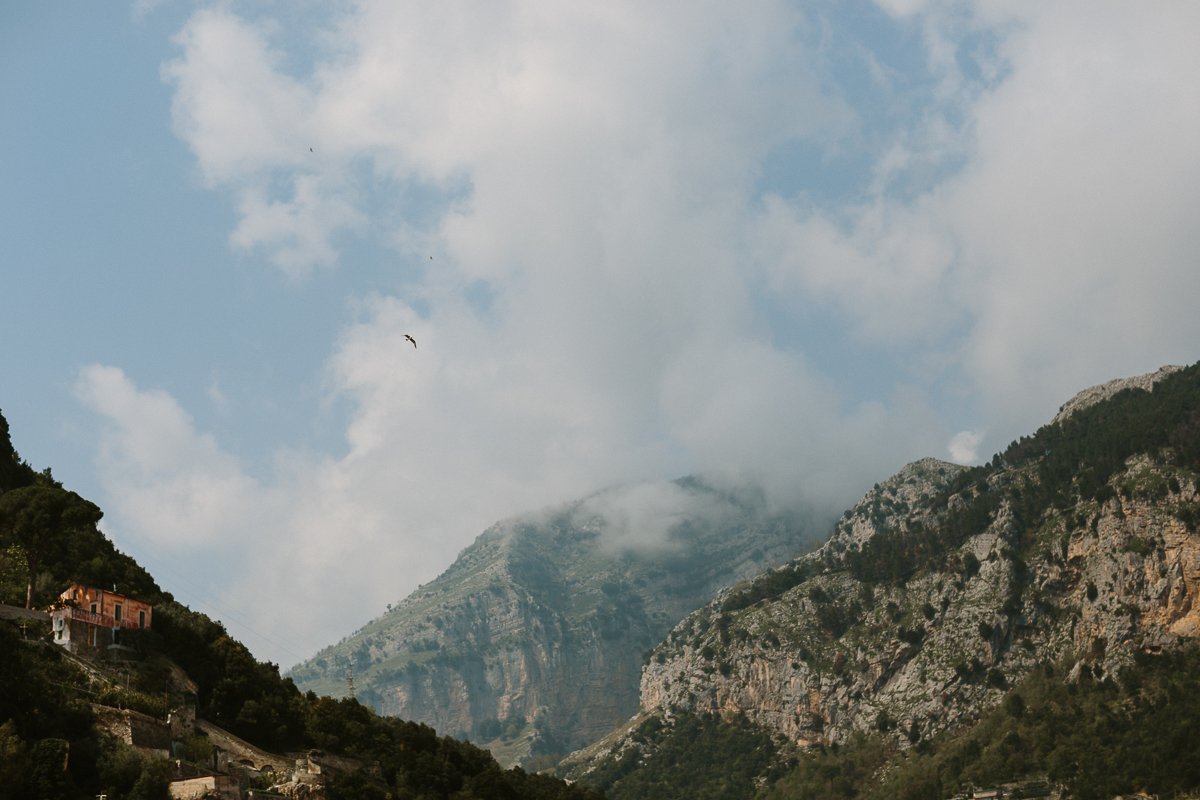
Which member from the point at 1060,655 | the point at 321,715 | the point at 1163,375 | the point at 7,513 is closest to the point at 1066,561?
the point at 1060,655

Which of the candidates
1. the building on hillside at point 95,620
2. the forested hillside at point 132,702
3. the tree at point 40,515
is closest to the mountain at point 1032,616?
the forested hillside at point 132,702

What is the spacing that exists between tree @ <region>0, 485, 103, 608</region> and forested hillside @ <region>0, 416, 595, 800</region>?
0.10m

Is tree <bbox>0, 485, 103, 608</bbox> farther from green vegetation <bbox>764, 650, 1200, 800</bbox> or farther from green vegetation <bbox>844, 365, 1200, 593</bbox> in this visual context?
green vegetation <bbox>844, 365, 1200, 593</bbox>

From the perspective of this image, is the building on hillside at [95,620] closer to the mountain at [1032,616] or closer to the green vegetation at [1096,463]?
the mountain at [1032,616]

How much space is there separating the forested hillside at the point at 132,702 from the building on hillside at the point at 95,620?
46.2 inches

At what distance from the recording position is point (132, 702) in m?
60.6

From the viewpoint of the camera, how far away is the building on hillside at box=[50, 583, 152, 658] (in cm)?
6562

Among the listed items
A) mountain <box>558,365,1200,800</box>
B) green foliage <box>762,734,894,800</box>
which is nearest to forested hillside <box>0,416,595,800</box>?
green foliage <box>762,734,894,800</box>

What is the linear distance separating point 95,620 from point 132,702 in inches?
411

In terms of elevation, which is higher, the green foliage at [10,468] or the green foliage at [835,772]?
the green foliage at [10,468]

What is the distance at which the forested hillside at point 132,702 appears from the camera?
169ft

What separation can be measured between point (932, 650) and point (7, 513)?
472 ft

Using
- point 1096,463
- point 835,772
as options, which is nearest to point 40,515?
point 835,772

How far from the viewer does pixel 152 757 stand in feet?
183
